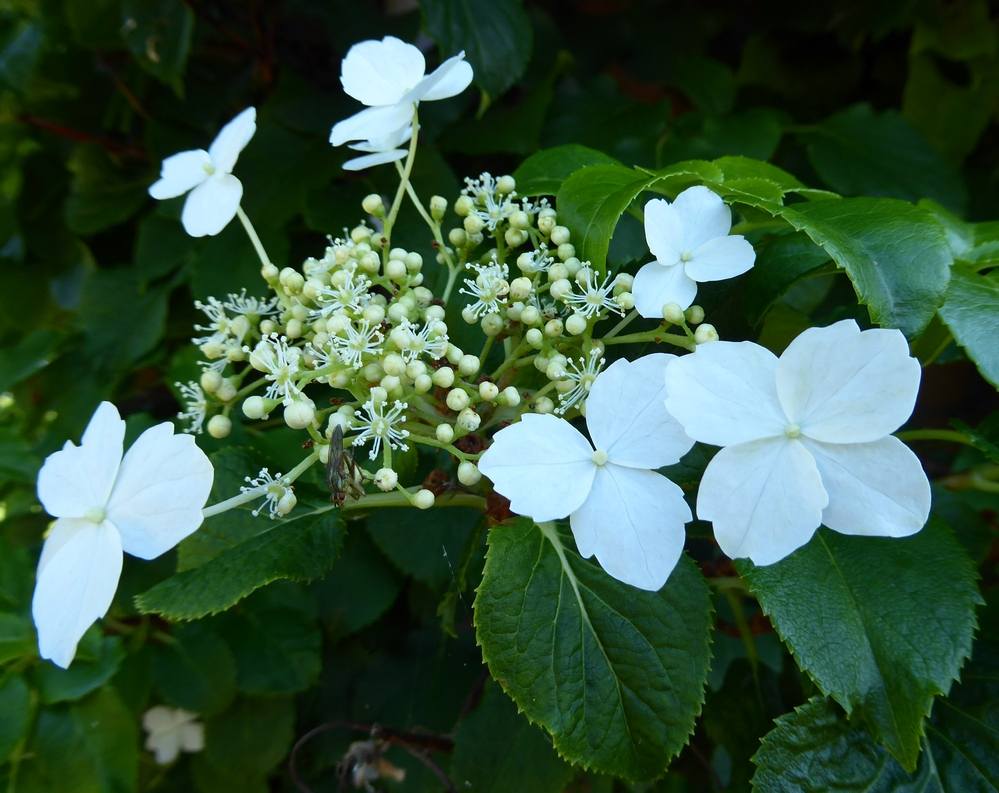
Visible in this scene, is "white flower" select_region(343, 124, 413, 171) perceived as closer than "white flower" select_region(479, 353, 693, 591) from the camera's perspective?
No

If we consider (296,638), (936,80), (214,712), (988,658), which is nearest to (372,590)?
(296,638)

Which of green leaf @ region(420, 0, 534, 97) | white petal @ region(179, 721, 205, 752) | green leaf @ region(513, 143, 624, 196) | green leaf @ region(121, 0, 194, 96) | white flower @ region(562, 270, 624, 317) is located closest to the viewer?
white flower @ region(562, 270, 624, 317)

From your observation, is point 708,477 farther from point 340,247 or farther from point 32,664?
point 32,664

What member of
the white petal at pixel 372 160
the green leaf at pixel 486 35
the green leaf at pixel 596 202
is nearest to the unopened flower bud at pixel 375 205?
the white petal at pixel 372 160

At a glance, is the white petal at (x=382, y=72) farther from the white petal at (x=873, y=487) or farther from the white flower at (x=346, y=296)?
the white petal at (x=873, y=487)

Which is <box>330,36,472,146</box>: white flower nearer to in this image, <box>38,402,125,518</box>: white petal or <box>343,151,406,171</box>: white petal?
<box>343,151,406,171</box>: white petal

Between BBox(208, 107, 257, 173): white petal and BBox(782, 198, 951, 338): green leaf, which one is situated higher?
BBox(208, 107, 257, 173): white petal

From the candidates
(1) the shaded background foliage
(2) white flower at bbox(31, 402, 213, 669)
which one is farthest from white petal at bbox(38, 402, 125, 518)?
(1) the shaded background foliage
